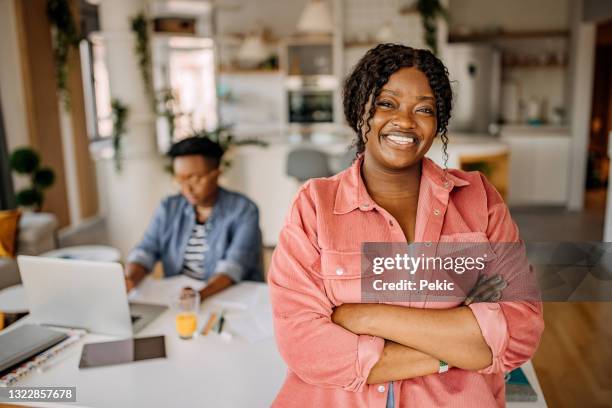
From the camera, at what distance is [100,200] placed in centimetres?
650

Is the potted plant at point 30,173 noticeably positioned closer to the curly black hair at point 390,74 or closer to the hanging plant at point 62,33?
the hanging plant at point 62,33

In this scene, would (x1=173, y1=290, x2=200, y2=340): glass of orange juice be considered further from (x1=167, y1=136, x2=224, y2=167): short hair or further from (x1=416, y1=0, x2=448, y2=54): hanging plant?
(x1=416, y1=0, x2=448, y2=54): hanging plant

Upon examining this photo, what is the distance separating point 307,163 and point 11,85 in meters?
2.70

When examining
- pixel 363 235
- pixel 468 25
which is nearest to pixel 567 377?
pixel 363 235

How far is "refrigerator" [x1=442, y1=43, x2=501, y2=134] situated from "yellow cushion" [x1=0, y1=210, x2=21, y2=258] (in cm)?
484

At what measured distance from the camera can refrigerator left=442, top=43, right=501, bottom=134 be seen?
659cm

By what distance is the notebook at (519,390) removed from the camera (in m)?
1.46

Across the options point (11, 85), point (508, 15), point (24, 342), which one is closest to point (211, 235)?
point (24, 342)

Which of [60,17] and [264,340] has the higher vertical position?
[60,17]

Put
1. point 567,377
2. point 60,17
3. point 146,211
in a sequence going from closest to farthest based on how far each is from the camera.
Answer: point 567,377 < point 146,211 < point 60,17

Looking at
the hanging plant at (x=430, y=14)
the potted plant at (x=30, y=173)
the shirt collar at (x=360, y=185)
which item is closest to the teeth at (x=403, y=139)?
the shirt collar at (x=360, y=185)

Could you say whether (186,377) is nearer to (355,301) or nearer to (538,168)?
(355,301)

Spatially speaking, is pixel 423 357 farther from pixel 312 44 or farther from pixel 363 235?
pixel 312 44

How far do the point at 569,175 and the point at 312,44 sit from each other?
3.56 m
